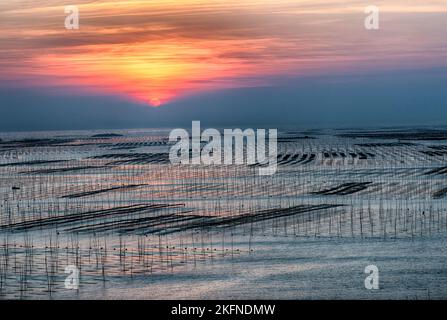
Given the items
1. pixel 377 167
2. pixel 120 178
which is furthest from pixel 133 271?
pixel 377 167

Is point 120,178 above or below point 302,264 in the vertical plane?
above

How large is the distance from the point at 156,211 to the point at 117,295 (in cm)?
1041

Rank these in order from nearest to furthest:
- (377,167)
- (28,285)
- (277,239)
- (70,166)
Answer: (28,285)
(277,239)
(377,167)
(70,166)

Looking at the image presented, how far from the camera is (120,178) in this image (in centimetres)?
3919

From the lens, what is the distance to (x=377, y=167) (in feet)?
139

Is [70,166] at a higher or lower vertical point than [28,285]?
higher

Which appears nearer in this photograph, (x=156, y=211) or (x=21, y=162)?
(x=156, y=211)

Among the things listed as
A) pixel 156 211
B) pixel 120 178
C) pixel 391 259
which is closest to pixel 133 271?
pixel 391 259

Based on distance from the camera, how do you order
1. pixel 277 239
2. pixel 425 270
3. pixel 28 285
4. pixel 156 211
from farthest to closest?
pixel 156 211
pixel 277 239
pixel 425 270
pixel 28 285
